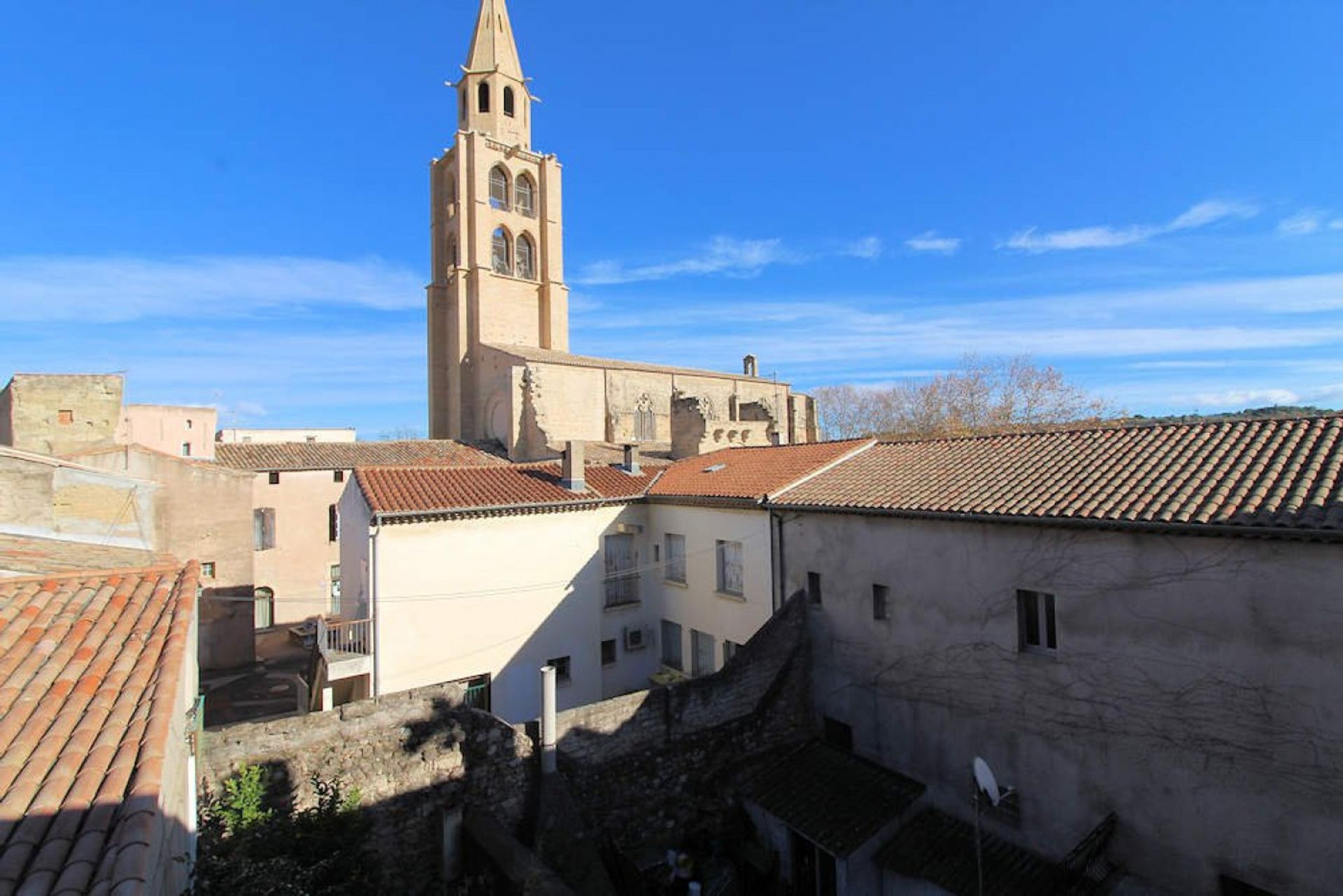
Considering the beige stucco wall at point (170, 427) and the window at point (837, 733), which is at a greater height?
the beige stucco wall at point (170, 427)

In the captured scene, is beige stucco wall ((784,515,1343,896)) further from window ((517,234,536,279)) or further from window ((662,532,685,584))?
window ((517,234,536,279))

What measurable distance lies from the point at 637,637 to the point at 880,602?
291 inches

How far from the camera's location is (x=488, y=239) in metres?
34.5

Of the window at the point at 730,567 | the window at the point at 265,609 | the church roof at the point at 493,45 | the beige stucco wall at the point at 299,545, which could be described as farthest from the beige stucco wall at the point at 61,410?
the church roof at the point at 493,45

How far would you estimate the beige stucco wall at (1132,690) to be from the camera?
24.3 feet

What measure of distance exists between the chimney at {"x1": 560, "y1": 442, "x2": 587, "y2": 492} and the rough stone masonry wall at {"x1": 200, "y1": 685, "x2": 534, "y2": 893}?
7292 mm

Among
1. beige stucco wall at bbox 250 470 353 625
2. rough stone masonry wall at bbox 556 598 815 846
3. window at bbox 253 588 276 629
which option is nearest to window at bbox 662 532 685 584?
rough stone masonry wall at bbox 556 598 815 846

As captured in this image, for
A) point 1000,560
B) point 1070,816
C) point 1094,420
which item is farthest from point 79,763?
point 1094,420

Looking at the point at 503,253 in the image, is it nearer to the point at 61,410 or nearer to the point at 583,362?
the point at 583,362

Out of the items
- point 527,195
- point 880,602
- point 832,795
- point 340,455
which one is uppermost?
point 527,195

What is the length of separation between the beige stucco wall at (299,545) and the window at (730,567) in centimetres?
1497

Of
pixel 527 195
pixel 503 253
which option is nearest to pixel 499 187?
pixel 527 195

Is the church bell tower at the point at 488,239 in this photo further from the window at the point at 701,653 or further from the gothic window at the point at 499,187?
the window at the point at 701,653

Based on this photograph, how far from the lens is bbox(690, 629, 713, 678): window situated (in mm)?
16203
